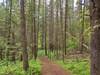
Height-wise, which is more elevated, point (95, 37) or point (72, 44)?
point (95, 37)

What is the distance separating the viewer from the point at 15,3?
38875 millimetres

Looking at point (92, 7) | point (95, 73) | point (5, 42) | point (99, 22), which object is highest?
point (92, 7)

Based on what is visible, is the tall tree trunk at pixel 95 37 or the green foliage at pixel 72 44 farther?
the green foliage at pixel 72 44

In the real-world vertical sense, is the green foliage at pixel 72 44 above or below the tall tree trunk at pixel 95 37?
below

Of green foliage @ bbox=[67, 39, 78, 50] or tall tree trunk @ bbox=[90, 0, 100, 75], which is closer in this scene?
tall tree trunk @ bbox=[90, 0, 100, 75]

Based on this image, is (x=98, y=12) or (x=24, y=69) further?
(x=24, y=69)

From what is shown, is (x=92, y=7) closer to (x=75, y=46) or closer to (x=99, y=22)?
(x=99, y=22)

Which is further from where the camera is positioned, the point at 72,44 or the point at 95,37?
the point at 72,44

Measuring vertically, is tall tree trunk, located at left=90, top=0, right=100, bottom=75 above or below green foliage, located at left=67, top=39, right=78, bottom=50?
above

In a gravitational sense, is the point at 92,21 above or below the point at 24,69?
above

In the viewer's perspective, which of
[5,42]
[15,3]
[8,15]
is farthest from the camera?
[15,3]

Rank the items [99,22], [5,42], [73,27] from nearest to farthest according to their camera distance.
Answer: [99,22] < [5,42] < [73,27]

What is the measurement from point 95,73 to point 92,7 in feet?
5.07

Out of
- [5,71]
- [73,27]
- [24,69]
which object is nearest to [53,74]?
[24,69]
